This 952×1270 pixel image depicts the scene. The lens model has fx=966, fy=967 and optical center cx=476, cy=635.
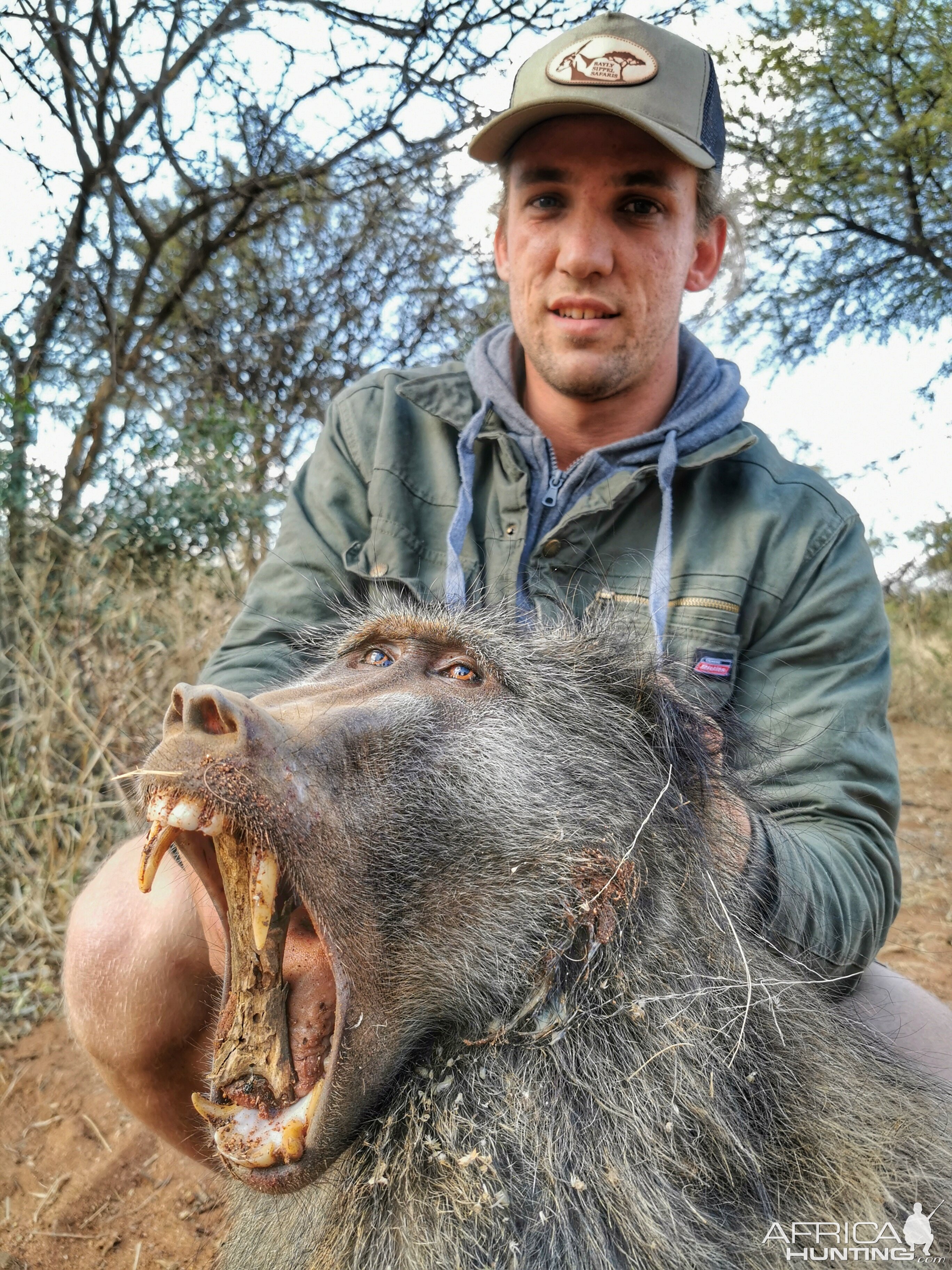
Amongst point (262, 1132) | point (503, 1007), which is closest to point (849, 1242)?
point (503, 1007)

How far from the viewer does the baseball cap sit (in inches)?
108

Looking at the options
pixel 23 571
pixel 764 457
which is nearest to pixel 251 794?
pixel 764 457

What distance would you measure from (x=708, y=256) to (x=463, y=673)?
6.99ft

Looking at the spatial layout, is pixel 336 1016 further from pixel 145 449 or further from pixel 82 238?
pixel 82 238

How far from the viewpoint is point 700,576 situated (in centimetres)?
271

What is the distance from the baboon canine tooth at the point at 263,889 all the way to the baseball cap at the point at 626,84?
2277 mm

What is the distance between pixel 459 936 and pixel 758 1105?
615 millimetres

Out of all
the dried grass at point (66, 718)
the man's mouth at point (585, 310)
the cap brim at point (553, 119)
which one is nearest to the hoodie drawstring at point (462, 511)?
the man's mouth at point (585, 310)

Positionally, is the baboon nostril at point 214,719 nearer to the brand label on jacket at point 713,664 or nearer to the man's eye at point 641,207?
the brand label on jacket at point 713,664

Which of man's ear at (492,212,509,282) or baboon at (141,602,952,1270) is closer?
baboon at (141,602,952,1270)

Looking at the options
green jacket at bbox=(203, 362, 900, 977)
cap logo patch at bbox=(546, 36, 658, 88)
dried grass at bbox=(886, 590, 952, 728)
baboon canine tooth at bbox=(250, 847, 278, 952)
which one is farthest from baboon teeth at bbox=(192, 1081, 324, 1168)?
dried grass at bbox=(886, 590, 952, 728)

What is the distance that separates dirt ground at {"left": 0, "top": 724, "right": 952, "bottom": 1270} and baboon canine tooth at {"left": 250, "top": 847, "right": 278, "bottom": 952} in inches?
62.4

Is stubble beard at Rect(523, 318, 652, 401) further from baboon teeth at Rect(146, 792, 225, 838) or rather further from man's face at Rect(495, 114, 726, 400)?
baboon teeth at Rect(146, 792, 225, 838)

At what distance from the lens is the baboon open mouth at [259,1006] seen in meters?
1.43
